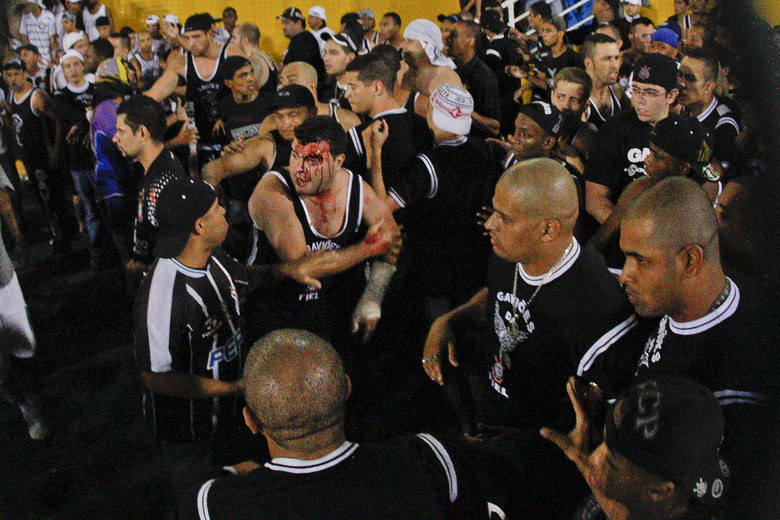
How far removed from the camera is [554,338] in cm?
232

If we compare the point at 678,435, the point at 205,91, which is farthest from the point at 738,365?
the point at 205,91

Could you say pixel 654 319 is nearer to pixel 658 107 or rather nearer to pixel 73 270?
pixel 658 107

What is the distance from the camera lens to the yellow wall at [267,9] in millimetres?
12836

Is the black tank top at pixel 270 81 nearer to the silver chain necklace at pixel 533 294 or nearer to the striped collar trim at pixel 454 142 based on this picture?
the striped collar trim at pixel 454 142


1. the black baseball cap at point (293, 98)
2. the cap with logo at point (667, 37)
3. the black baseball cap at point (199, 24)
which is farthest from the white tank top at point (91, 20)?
the cap with logo at point (667, 37)

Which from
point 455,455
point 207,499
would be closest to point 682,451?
point 455,455

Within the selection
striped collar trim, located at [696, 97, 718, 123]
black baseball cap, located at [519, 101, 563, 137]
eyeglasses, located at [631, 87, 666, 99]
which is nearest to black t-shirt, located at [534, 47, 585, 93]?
striped collar trim, located at [696, 97, 718, 123]

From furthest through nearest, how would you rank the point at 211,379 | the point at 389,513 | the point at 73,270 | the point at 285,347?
the point at 73,270 < the point at 211,379 < the point at 285,347 < the point at 389,513

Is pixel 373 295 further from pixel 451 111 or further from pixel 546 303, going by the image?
pixel 546 303

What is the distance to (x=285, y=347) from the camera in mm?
1667

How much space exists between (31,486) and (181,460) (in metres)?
1.39

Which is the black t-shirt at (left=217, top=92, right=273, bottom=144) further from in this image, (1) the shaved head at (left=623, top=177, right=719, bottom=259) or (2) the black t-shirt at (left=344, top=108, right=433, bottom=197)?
(1) the shaved head at (left=623, top=177, right=719, bottom=259)

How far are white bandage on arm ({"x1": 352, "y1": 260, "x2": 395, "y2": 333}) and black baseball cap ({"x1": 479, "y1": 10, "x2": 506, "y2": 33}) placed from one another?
562 centimetres

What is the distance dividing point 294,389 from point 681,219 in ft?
4.01
